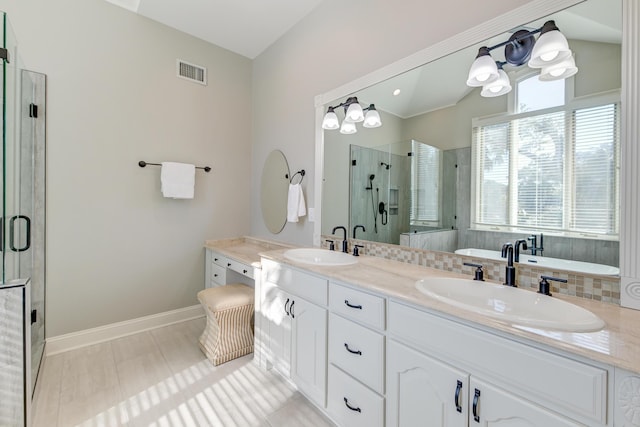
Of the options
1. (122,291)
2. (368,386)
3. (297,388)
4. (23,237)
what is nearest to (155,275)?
(122,291)

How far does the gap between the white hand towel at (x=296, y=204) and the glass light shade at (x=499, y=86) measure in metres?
1.58

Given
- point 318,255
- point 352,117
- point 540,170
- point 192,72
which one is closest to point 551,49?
point 540,170

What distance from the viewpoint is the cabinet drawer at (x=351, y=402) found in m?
1.25

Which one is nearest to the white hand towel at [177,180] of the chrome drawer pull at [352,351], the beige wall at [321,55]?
the beige wall at [321,55]

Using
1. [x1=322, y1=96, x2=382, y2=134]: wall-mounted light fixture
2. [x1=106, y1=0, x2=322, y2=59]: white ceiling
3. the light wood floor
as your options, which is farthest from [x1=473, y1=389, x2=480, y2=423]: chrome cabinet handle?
[x1=106, y1=0, x2=322, y2=59]: white ceiling

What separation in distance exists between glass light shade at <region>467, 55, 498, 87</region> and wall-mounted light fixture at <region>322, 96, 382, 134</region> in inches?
26.7

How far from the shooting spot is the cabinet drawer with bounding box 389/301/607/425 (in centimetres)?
71

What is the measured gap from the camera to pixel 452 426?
0.99m

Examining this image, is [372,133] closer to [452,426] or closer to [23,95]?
[452,426]

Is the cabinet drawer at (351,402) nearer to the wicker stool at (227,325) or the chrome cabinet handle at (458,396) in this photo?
the chrome cabinet handle at (458,396)

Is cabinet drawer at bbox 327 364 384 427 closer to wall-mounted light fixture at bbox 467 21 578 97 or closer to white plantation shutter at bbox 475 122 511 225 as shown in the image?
white plantation shutter at bbox 475 122 511 225

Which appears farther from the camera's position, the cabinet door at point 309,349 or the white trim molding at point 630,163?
the cabinet door at point 309,349

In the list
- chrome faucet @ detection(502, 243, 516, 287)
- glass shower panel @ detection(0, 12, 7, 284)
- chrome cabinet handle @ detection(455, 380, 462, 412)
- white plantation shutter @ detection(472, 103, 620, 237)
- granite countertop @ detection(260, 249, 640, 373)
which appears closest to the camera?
granite countertop @ detection(260, 249, 640, 373)

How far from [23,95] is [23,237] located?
0.97 m
